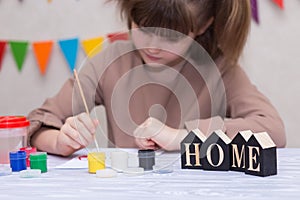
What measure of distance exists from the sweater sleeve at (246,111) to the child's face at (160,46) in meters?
0.15

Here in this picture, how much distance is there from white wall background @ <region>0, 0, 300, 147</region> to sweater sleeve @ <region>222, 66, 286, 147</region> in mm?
487

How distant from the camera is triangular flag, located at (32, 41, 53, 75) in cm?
173

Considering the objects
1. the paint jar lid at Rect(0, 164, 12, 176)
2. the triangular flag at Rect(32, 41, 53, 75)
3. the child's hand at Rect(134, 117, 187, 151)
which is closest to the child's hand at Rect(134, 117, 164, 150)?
the child's hand at Rect(134, 117, 187, 151)

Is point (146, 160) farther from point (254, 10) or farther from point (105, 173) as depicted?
point (254, 10)

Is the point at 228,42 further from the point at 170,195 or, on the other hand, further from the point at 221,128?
the point at 170,195

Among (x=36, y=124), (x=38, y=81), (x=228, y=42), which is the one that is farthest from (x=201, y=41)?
(x=38, y=81)

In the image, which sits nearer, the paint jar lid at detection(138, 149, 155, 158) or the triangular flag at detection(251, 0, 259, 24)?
the paint jar lid at detection(138, 149, 155, 158)

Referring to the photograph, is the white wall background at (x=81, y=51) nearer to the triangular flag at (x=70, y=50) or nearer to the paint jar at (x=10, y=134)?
the triangular flag at (x=70, y=50)

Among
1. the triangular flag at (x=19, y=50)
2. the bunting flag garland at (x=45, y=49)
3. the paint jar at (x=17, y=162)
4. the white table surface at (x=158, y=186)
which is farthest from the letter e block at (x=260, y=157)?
the triangular flag at (x=19, y=50)

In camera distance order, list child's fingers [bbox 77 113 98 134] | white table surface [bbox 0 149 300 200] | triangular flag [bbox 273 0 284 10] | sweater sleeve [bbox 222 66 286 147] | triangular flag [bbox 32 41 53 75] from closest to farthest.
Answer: white table surface [bbox 0 149 300 200] < child's fingers [bbox 77 113 98 134] < sweater sleeve [bbox 222 66 286 147] < triangular flag [bbox 273 0 284 10] < triangular flag [bbox 32 41 53 75]

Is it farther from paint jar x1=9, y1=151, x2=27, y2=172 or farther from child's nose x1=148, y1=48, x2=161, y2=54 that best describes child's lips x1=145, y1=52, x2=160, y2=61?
paint jar x1=9, y1=151, x2=27, y2=172

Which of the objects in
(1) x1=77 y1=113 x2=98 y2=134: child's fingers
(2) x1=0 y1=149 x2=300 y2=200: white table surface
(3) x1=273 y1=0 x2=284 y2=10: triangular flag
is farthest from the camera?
(3) x1=273 y1=0 x2=284 y2=10: triangular flag

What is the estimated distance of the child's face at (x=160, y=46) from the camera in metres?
0.91

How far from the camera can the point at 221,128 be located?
3.04ft
